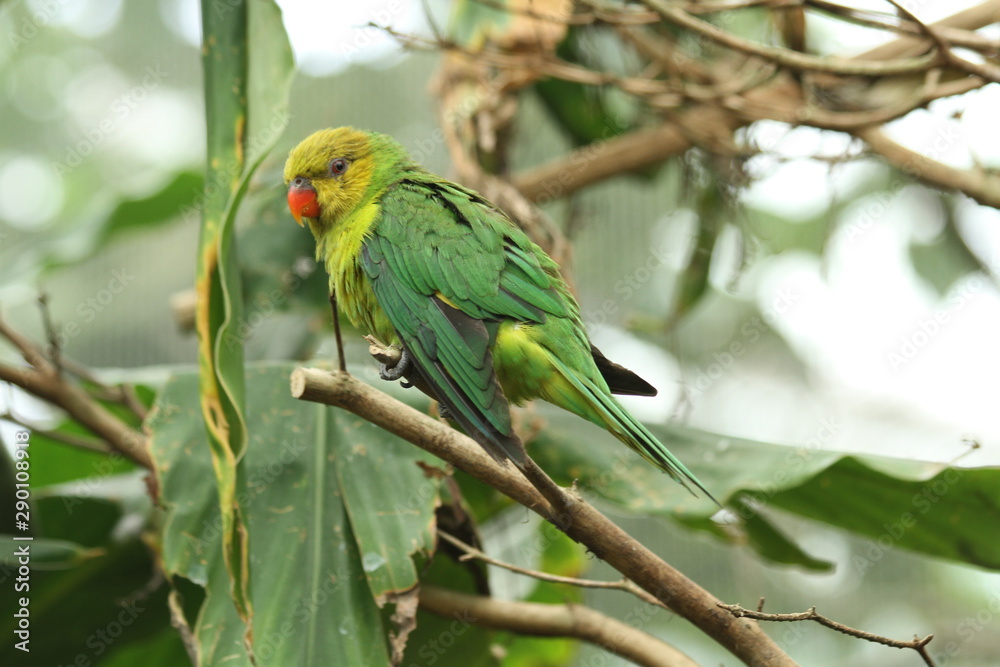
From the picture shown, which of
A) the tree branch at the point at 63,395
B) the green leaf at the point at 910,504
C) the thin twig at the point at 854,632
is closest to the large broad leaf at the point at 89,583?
the tree branch at the point at 63,395

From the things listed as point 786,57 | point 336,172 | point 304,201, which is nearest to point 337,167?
point 336,172

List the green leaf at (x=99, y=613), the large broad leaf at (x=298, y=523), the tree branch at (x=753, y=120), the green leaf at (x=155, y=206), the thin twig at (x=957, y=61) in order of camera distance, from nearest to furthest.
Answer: the large broad leaf at (x=298, y=523) → the thin twig at (x=957, y=61) → the green leaf at (x=99, y=613) → the tree branch at (x=753, y=120) → the green leaf at (x=155, y=206)

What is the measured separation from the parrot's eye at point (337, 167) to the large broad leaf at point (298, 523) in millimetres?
621

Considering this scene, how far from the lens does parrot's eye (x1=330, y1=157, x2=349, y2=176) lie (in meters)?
2.41

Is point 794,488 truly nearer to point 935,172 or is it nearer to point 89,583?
point 935,172

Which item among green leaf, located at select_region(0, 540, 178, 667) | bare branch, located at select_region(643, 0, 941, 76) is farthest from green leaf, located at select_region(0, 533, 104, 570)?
bare branch, located at select_region(643, 0, 941, 76)

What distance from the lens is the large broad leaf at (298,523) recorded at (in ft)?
6.61

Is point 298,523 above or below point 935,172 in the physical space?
below

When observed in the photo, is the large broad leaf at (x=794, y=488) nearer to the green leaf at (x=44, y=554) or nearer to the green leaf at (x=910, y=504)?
the green leaf at (x=910, y=504)

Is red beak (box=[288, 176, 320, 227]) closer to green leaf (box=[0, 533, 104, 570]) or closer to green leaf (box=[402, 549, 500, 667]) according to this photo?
green leaf (box=[402, 549, 500, 667])

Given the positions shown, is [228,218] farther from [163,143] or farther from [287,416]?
[163,143]

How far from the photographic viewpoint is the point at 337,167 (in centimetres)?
242

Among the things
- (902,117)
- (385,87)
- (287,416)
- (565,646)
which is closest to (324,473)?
(287,416)

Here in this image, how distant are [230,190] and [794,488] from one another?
5.82 feet
